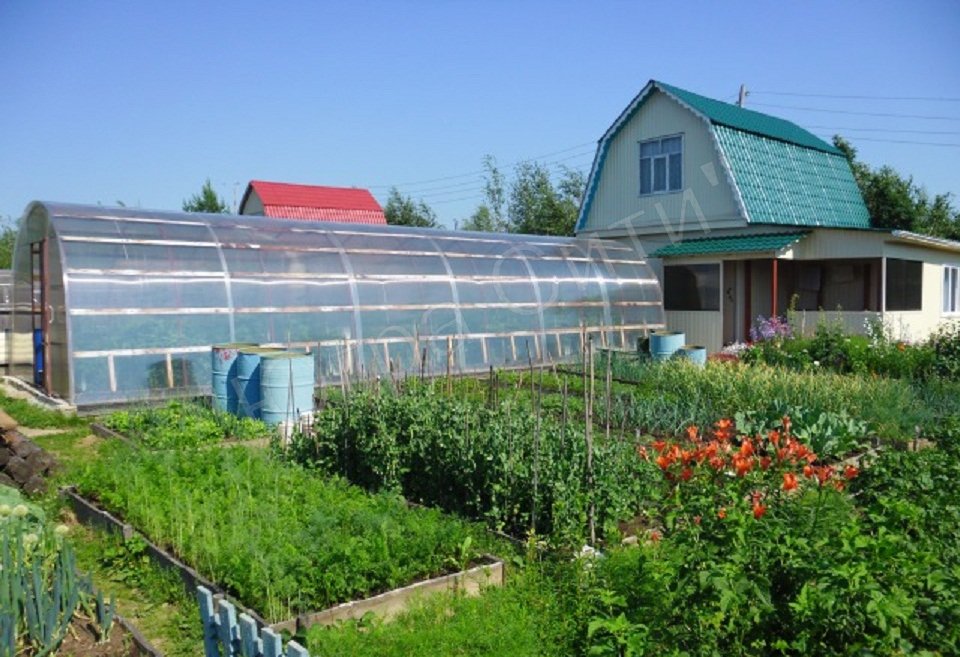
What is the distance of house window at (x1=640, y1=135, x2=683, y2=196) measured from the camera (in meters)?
21.0

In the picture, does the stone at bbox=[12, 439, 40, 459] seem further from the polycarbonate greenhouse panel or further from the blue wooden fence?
the blue wooden fence

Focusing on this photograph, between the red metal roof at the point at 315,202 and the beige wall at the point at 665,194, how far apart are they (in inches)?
652

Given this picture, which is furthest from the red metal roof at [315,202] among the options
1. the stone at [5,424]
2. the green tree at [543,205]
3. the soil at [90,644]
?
the soil at [90,644]

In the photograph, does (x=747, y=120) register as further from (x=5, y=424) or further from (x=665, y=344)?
(x=5, y=424)

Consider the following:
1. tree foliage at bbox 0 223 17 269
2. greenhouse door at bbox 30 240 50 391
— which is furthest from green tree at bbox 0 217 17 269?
greenhouse door at bbox 30 240 50 391

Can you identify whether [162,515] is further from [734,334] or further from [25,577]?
[734,334]

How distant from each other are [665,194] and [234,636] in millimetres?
19447

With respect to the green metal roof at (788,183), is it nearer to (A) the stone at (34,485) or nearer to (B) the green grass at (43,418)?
(B) the green grass at (43,418)

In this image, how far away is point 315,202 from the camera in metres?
37.6

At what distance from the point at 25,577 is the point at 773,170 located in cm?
2061

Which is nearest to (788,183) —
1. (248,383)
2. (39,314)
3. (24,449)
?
(248,383)

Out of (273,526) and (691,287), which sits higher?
(691,287)

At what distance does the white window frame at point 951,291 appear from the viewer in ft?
69.2

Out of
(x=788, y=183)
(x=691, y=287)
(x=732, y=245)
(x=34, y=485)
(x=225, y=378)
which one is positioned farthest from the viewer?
(x=788, y=183)
